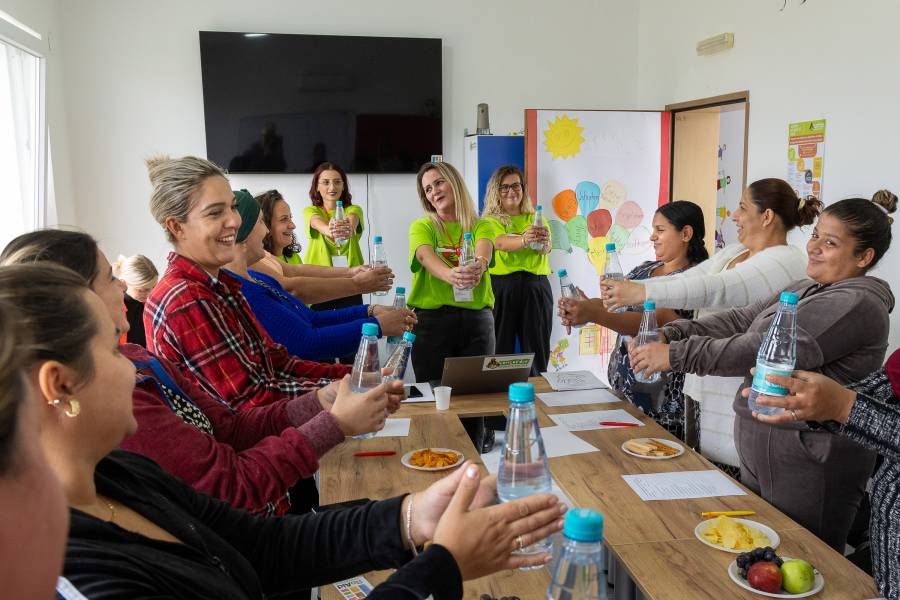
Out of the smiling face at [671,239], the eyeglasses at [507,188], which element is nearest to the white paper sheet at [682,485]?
the smiling face at [671,239]

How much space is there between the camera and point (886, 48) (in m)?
3.44

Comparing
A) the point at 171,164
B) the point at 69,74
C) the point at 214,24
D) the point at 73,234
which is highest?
the point at 214,24

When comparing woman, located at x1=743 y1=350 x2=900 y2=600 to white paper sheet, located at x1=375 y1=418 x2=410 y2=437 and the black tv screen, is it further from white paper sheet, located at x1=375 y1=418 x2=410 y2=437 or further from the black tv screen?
the black tv screen

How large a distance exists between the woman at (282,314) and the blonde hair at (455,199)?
109 centimetres

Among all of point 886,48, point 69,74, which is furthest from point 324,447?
point 69,74

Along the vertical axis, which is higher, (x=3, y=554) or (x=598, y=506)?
(x=3, y=554)

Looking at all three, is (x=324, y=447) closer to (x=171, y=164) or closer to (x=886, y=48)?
(x=171, y=164)

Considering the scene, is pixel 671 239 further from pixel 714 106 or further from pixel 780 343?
pixel 714 106

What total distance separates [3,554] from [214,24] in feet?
17.9

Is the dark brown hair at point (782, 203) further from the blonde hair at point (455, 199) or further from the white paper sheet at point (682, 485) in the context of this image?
the blonde hair at point (455, 199)

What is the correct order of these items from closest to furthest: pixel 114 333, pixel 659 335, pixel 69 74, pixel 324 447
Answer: pixel 114 333 < pixel 324 447 < pixel 659 335 < pixel 69 74

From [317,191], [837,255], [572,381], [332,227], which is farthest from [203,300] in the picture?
[317,191]

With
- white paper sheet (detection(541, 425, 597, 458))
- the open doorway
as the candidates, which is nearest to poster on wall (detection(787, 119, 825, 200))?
the open doorway

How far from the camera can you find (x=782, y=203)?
266cm
